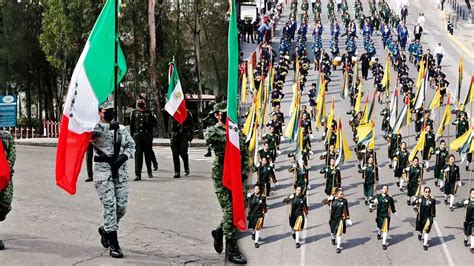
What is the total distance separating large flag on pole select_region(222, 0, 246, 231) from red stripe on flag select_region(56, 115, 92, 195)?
1.60 meters

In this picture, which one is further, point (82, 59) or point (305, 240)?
point (305, 240)

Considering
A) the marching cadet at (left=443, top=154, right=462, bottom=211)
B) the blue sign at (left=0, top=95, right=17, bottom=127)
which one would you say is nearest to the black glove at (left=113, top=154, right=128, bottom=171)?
the marching cadet at (left=443, top=154, right=462, bottom=211)

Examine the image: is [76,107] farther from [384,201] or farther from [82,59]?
[384,201]

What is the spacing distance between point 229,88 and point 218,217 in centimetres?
433

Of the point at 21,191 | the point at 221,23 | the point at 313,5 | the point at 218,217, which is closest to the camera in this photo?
the point at 218,217

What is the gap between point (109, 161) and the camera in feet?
34.2

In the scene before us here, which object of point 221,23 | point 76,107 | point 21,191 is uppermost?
point 221,23

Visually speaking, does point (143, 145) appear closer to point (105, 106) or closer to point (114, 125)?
point (105, 106)

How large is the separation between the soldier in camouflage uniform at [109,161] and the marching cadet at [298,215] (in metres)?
5.62

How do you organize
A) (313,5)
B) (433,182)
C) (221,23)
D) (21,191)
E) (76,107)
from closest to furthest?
1. (76,107)
2. (21,191)
3. (433,182)
4. (221,23)
5. (313,5)

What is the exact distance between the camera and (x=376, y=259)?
15.0 meters

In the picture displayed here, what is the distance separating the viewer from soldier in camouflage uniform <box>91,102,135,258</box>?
10391 mm

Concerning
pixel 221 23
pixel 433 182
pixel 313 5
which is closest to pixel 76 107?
pixel 433 182

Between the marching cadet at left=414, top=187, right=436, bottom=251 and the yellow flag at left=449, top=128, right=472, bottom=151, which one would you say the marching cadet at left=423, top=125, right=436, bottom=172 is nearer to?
the yellow flag at left=449, top=128, right=472, bottom=151
